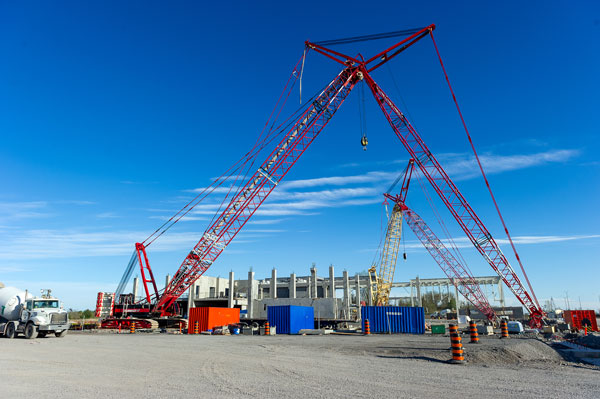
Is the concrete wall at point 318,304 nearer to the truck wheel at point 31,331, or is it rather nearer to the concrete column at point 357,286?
the concrete column at point 357,286

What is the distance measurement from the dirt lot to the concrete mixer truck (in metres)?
10.9

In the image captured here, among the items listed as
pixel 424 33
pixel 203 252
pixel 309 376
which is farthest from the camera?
pixel 203 252

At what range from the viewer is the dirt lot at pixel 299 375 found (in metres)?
10.5

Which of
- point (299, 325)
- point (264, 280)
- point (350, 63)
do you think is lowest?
point (299, 325)

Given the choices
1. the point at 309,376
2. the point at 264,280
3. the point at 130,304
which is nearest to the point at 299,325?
the point at 130,304

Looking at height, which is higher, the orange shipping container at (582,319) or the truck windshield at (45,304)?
the truck windshield at (45,304)

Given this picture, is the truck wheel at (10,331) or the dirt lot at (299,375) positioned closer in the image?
the dirt lot at (299,375)

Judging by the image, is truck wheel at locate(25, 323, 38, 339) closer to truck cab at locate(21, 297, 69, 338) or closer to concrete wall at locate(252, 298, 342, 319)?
truck cab at locate(21, 297, 69, 338)

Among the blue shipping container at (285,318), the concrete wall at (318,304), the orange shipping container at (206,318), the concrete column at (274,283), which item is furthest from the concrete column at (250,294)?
the blue shipping container at (285,318)

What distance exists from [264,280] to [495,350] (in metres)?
67.3

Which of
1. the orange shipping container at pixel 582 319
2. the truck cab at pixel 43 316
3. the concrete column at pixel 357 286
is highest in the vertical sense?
the concrete column at pixel 357 286

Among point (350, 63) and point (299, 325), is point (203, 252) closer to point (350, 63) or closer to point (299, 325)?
point (299, 325)

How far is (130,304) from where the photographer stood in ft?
163

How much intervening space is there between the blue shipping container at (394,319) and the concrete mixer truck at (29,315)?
89.9ft
